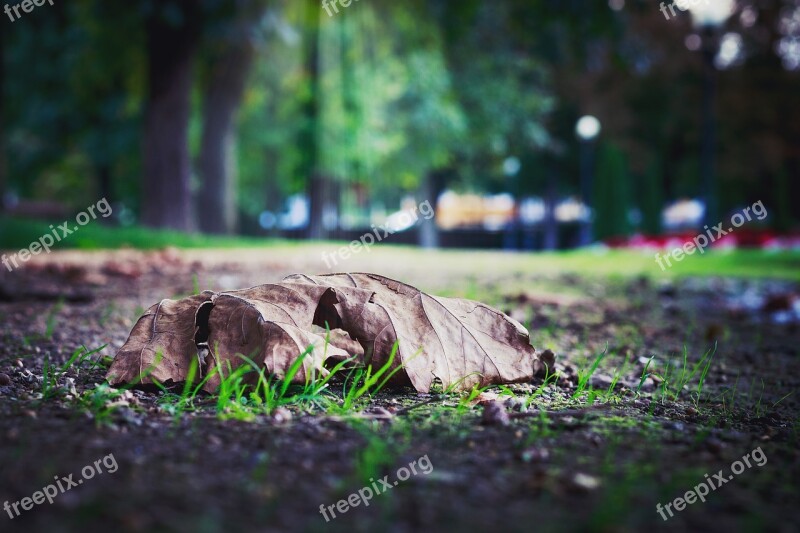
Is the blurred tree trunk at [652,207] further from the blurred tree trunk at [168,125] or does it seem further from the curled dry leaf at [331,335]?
the curled dry leaf at [331,335]

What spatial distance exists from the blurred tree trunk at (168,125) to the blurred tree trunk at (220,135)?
3786 millimetres

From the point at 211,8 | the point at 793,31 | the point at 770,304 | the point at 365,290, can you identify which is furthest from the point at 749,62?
the point at 365,290

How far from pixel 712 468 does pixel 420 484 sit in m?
0.57

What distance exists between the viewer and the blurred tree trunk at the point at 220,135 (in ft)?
52.1

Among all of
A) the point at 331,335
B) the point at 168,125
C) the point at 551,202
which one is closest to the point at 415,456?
the point at 331,335

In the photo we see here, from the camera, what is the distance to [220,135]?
1620 centimetres

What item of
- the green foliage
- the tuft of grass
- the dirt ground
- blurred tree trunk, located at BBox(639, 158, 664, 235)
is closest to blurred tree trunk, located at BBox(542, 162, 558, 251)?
blurred tree trunk, located at BBox(639, 158, 664, 235)

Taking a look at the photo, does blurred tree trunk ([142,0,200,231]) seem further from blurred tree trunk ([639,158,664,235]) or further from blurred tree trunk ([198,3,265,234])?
blurred tree trunk ([639,158,664,235])

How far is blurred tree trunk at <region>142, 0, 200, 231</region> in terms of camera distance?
11.5 metres

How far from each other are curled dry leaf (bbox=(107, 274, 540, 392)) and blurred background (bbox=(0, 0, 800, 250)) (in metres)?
6.93

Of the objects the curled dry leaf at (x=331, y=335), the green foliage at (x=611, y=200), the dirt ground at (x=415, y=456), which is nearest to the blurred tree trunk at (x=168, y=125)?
the dirt ground at (x=415, y=456)

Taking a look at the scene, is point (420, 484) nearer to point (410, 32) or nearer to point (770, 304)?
point (770, 304)

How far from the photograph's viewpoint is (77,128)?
2245cm

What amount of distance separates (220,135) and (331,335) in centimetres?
1507
